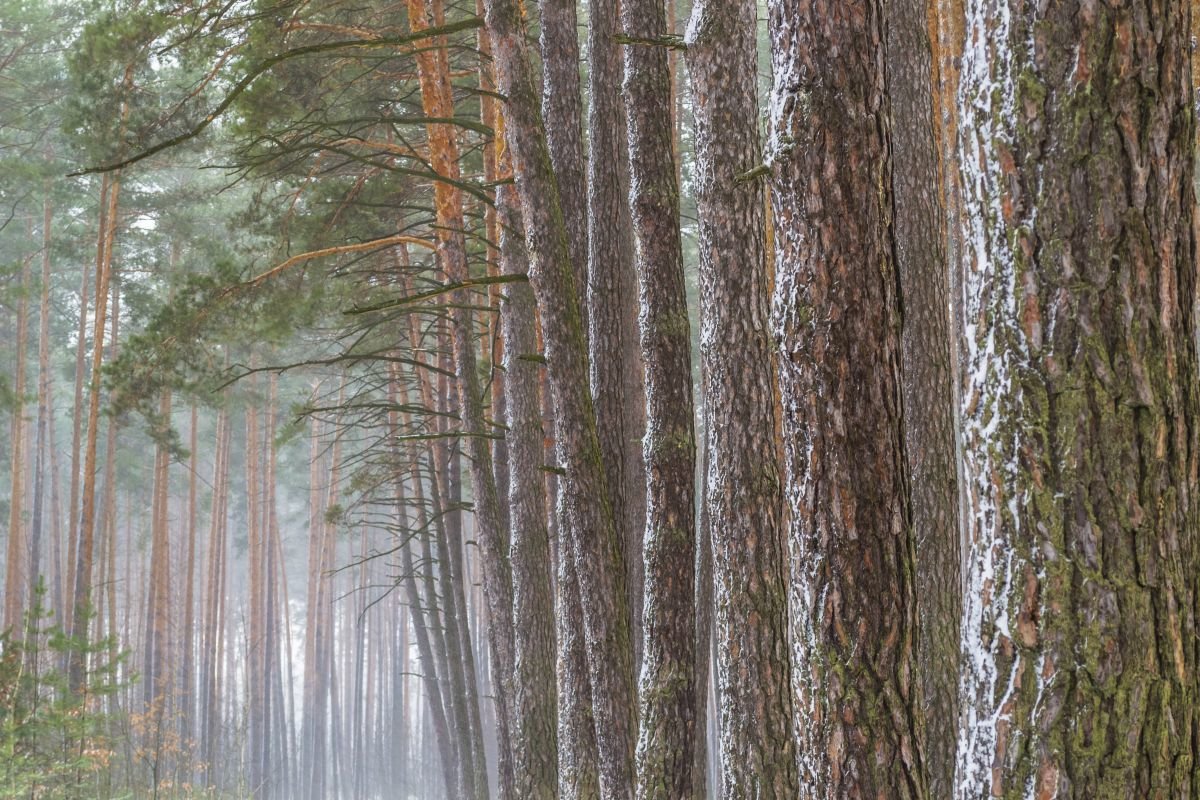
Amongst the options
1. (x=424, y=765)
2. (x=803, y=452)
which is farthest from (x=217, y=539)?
(x=803, y=452)

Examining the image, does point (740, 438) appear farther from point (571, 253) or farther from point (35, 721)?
point (35, 721)

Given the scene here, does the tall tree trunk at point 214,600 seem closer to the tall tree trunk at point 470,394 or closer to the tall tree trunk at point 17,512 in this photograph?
the tall tree trunk at point 17,512

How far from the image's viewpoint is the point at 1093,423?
7.94 feet

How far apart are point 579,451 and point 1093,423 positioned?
15.6ft

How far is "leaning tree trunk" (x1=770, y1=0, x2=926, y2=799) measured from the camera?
11.5 feet

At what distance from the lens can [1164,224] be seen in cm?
243

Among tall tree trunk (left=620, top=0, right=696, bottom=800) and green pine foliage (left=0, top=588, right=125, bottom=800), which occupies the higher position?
tall tree trunk (left=620, top=0, right=696, bottom=800)

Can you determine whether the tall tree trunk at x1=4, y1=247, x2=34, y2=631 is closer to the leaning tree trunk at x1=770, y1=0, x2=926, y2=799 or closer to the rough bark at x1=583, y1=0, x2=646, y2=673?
the rough bark at x1=583, y1=0, x2=646, y2=673

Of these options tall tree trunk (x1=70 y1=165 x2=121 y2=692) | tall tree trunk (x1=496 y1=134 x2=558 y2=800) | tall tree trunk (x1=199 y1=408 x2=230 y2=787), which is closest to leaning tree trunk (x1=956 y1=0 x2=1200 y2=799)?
tall tree trunk (x1=496 y1=134 x2=558 y2=800)

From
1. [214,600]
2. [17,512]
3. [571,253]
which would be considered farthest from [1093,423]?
[214,600]

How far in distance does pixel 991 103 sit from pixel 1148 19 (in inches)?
13.3

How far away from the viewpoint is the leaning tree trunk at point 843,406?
3.51m

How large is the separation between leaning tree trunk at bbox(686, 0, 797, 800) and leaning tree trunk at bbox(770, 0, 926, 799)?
155 centimetres

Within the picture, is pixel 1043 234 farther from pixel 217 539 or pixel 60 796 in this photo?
pixel 217 539
